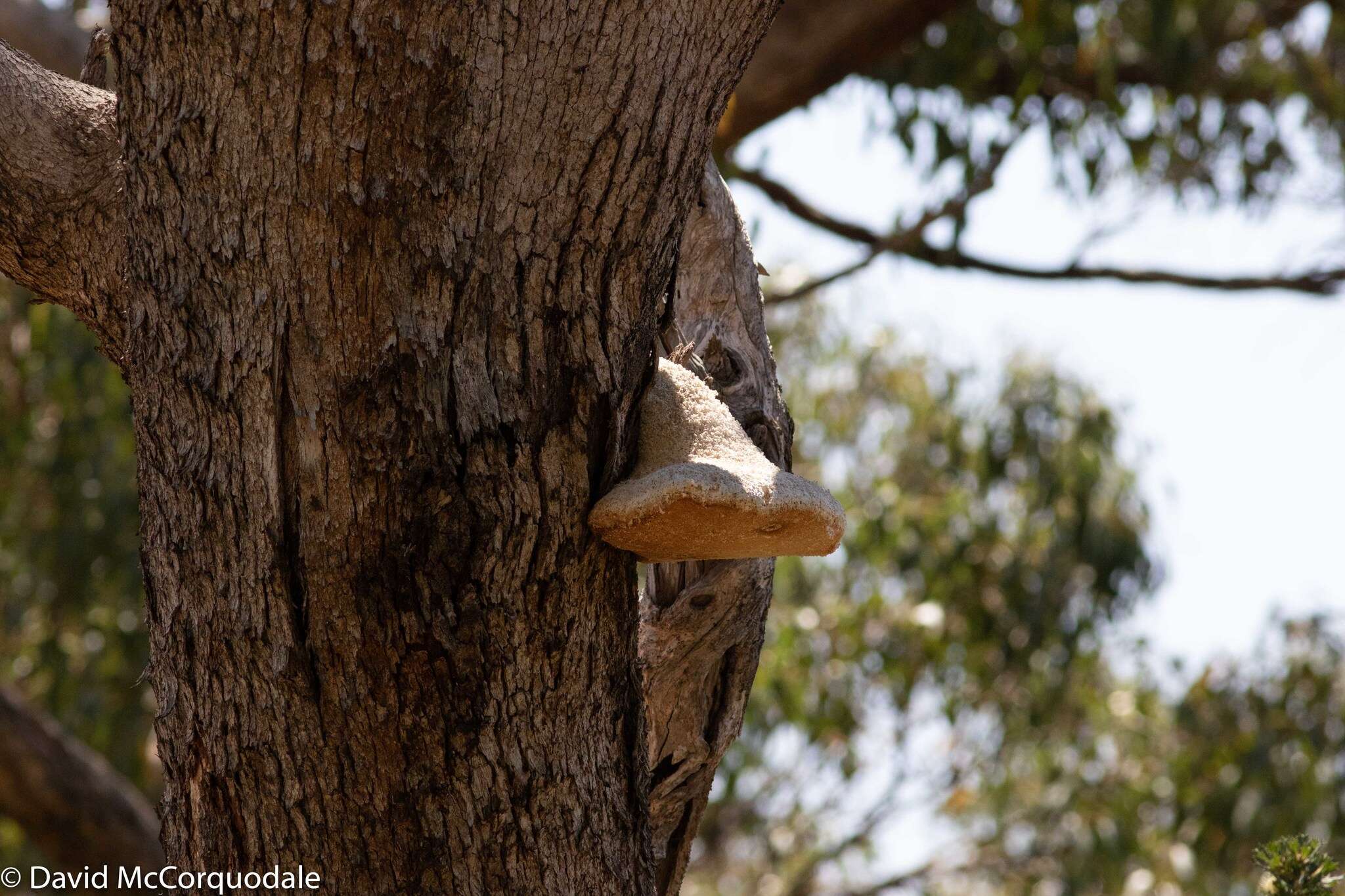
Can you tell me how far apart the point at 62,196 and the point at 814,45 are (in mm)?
2820

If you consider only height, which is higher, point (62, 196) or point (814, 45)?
point (814, 45)

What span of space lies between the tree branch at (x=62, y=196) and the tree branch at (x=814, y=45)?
2.53 m

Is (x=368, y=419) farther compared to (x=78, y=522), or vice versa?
(x=78, y=522)

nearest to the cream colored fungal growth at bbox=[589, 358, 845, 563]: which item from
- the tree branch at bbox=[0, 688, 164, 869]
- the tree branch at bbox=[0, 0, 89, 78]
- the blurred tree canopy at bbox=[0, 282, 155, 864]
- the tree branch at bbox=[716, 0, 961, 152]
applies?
the tree branch at bbox=[716, 0, 961, 152]

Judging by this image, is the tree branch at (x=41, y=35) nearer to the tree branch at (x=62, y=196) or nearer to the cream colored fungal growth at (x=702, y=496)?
the tree branch at (x=62, y=196)

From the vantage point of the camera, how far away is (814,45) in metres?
3.99

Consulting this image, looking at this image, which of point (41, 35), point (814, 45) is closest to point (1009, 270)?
point (814, 45)

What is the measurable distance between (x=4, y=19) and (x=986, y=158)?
338 cm

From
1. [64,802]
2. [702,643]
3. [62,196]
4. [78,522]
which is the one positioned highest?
[62,196]

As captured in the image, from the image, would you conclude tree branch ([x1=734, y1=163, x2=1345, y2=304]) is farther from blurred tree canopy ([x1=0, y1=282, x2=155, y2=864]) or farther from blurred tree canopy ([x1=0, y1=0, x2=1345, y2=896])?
blurred tree canopy ([x1=0, y1=282, x2=155, y2=864])

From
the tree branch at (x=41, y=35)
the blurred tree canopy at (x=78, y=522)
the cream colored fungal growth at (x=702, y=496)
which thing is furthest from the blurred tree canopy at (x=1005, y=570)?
the cream colored fungal growth at (x=702, y=496)

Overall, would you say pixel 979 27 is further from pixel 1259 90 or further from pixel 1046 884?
pixel 1046 884

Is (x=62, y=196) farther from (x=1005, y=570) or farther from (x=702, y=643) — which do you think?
(x=1005, y=570)

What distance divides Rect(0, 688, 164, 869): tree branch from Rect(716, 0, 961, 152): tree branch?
2774mm
